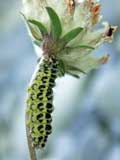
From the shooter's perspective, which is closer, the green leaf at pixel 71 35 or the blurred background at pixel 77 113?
the green leaf at pixel 71 35

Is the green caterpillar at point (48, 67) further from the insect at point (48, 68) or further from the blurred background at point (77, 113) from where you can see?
the blurred background at point (77, 113)

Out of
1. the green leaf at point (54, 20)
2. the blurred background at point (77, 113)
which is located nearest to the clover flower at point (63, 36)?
the green leaf at point (54, 20)

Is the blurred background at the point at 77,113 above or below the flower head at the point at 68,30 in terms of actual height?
below

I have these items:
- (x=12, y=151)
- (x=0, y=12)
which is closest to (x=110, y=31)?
(x=12, y=151)

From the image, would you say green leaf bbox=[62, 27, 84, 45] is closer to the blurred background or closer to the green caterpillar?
the green caterpillar

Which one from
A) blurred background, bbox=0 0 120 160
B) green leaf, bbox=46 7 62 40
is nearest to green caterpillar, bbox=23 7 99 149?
green leaf, bbox=46 7 62 40

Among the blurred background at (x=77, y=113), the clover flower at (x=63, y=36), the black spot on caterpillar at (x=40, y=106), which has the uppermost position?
the clover flower at (x=63, y=36)

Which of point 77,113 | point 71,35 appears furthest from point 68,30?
point 77,113
